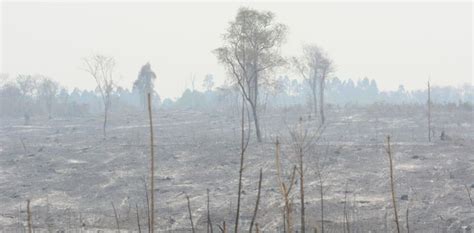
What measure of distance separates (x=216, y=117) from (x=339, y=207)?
3565cm

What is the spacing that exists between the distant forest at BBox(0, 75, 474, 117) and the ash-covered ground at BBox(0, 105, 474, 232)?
830 cm

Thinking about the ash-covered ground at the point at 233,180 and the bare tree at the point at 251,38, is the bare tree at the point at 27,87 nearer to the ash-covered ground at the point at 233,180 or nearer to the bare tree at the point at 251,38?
the ash-covered ground at the point at 233,180

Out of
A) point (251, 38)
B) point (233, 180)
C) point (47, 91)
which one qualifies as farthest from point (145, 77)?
point (233, 180)

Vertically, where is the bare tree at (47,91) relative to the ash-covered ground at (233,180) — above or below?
above

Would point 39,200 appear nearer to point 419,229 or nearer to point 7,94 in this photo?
point 419,229

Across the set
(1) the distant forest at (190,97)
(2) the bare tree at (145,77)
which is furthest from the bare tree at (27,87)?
(2) the bare tree at (145,77)

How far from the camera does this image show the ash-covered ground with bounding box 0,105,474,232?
13992mm

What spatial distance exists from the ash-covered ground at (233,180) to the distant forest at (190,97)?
27.2 ft

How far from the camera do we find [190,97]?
92188 millimetres

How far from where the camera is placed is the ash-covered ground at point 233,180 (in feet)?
45.9

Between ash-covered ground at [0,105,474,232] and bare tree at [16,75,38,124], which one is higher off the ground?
bare tree at [16,75,38,124]

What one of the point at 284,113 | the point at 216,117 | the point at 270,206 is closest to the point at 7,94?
the point at 216,117

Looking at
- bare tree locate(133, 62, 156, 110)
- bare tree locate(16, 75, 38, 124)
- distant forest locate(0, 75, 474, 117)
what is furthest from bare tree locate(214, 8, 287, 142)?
bare tree locate(16, 75, 38, 124)

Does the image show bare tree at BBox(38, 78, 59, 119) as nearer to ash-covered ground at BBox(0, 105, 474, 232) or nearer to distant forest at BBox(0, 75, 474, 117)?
distant forest at BBox(0, 75, 474, 117)
